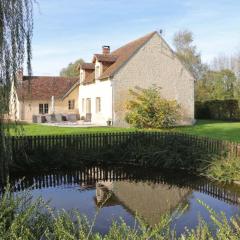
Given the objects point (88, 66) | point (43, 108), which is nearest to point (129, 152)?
point (88, 66)

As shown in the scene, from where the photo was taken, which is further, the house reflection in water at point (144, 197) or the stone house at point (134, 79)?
the stone house at point (134, 79)

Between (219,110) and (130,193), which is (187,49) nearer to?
(219,110)

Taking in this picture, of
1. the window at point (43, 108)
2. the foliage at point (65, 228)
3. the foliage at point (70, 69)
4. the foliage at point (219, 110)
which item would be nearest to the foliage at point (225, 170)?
the foliage at point (65, 228)

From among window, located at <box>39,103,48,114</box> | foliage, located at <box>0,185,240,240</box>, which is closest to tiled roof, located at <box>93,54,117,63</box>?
window, located at <box>39,103,48,114</box>

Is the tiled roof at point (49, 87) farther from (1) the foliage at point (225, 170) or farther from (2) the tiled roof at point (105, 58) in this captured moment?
(1) the foliage at point (225, 170)

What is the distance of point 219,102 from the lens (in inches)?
1471

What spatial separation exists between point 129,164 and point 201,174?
341cm

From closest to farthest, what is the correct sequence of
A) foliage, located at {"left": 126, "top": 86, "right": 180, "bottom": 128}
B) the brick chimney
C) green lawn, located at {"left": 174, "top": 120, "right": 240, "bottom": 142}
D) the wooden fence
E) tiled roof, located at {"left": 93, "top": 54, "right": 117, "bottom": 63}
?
the wooden fence < green lawn, located at {"left": 174, "top": 120, "right": 240, "bottom": 142} < foliage, located at {"left": 126, "top": 86, "right": 180, "bottom": 128} < tiled roof, located at {"left": 93, "top": 54, "right": 117, "bottom": 63} < the brick chimney

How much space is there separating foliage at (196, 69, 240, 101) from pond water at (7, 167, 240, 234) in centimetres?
3226

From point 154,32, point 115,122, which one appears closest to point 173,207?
point 115,122

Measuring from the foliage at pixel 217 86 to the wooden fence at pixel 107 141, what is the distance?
29774 mm

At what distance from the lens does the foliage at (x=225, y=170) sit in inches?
474

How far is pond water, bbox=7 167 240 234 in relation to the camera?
358 inches

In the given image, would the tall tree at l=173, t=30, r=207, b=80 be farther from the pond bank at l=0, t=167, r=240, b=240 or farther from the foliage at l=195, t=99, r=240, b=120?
the pond bank at l=0, t=167, r=240, b=240
